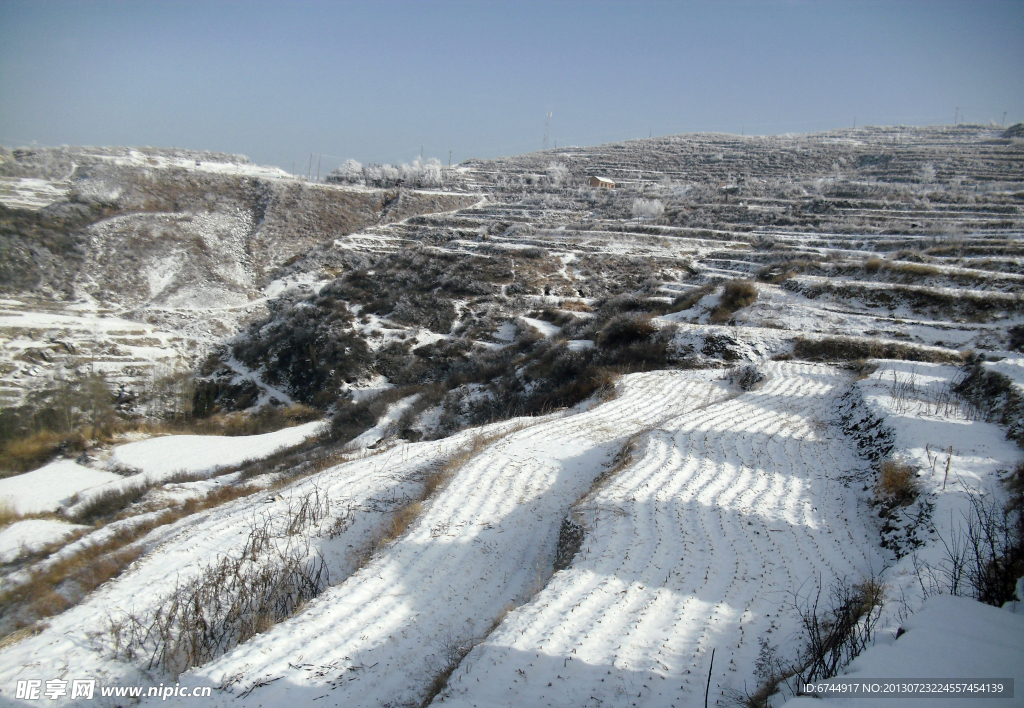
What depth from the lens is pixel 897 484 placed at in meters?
6.41

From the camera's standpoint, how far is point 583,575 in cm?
505

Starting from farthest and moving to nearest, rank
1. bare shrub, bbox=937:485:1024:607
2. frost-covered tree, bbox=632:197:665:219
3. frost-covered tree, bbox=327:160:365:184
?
frost-covered tree, bbox=327:160:365:184 < frost-covered tree, bbox=632:197:665:219 < bare shrub, bbox=937:485:1024:607

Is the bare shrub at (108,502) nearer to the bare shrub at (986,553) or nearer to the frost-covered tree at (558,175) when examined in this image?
the bare shrub at (986,553)

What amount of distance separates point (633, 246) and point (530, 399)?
2159 cm

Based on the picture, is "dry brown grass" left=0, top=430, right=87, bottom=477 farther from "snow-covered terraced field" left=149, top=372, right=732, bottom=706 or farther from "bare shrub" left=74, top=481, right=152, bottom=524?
"snow-covered terraced field" left=149, top=372, right=732, bottom=706

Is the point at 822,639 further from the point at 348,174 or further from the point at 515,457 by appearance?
the point at 348,174

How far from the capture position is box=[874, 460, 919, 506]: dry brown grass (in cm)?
618

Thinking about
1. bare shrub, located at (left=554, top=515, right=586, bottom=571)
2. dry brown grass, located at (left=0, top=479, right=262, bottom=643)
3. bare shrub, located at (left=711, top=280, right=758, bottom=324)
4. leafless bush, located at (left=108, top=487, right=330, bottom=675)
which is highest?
bare shrub, located at (left=711, top=280, right=758, bottom=324)

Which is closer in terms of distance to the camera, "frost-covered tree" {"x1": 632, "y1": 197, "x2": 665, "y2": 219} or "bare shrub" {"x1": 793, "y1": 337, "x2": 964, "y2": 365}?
"bare shrub" {"x1": 793, "y1": 337, "x2": 964, "y2": 365}

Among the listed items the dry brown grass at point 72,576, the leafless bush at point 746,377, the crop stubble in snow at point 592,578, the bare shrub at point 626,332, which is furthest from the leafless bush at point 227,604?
the bare shrub at point 626,332

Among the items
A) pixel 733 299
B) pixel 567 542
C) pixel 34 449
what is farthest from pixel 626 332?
pixel 34 449

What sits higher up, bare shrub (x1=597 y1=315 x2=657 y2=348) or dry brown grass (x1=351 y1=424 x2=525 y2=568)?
bare shrub (x1=597 y1=315 x2=657 y2=348)

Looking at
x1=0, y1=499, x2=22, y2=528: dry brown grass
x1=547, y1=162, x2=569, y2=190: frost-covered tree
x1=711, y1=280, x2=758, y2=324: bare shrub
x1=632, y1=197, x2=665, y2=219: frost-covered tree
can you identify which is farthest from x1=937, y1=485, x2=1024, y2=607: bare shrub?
x1=547, y1=162, x2=569, y2=190: frost-covered tree

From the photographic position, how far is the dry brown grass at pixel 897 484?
243 inches
